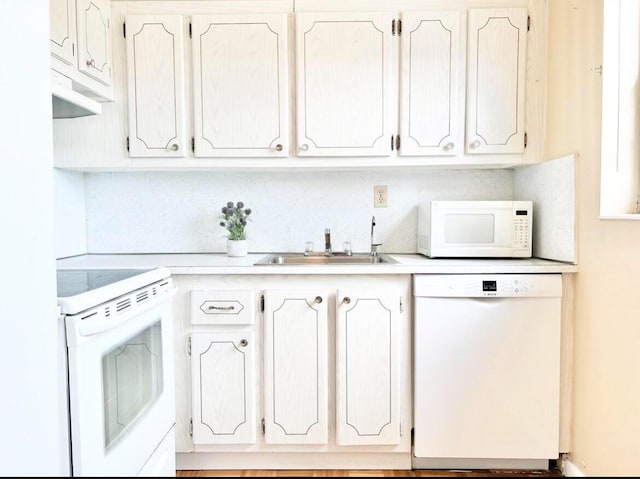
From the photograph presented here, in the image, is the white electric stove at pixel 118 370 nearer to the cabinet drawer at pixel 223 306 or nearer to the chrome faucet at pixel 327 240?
the cabinet drawer at pixel 223 306

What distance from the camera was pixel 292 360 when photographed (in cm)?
183

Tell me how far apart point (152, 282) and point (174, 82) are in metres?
1.00

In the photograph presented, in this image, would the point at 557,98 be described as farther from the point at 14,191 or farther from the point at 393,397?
the point at 14,191

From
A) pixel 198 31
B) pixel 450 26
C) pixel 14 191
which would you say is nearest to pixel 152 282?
pixel 14 191

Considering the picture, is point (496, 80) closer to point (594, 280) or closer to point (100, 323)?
point (594, 280)

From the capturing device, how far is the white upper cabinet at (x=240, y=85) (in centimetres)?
198

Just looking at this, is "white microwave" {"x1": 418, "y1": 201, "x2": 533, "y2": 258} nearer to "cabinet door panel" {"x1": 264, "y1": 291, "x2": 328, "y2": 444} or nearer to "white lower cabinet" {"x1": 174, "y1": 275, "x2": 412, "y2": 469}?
"white lower cabinet" {"x1": 174, "y1": 275, "x2": 412, "y2": 469}

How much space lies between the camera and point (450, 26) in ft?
6.45

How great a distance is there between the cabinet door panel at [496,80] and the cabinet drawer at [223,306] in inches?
48.7

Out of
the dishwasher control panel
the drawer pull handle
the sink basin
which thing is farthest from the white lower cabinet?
the sink basin

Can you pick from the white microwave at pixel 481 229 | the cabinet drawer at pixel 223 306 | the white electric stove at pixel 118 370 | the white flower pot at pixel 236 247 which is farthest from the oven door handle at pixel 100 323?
the white microwave at pixel 481 229

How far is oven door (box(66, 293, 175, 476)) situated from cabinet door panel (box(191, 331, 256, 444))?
8.0 inches

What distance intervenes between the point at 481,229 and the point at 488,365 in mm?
614

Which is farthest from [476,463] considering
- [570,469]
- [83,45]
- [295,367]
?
[83,45]
